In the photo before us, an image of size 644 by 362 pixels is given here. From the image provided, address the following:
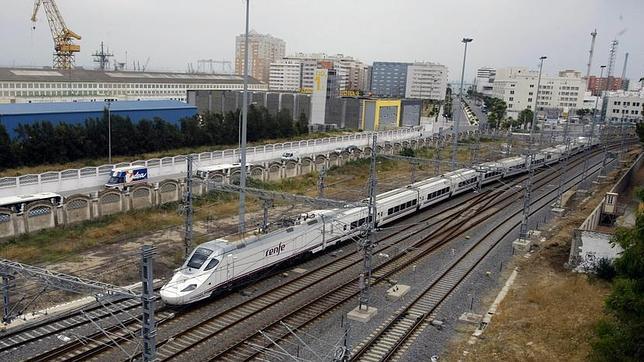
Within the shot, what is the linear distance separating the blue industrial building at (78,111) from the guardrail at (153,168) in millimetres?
11179

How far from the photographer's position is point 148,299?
32.3ft

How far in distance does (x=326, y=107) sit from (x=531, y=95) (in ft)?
192

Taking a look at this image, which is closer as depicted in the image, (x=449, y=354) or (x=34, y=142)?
(x=449, y=354)

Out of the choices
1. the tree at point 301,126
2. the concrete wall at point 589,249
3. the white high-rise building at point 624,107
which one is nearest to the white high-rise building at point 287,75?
the white high-rise building at point 624,107

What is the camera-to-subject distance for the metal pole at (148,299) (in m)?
9.65

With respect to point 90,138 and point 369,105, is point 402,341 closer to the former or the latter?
point 90,138

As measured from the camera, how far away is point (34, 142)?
1379 inches

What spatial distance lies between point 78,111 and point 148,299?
37.1 meters

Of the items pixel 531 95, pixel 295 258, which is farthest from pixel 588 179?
pixel 531 95

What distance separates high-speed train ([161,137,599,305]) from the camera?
54.8 feet

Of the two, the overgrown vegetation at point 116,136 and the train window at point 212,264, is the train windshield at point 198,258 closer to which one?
the train window at point 212,264

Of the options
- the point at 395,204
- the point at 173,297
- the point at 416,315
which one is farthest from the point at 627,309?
the point at 395,204

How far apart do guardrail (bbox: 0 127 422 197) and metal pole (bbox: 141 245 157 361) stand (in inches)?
750

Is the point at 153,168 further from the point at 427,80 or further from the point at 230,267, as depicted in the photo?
the point at 427,80
